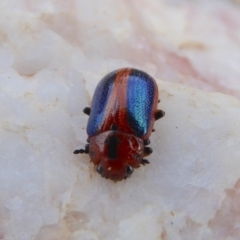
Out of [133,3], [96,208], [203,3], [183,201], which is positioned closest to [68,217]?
[96,208]

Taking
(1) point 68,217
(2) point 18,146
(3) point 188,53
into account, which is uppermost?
(3) point 188,53

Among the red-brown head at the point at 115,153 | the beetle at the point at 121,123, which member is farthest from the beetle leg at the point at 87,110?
the red-brown head at the point at 115,153

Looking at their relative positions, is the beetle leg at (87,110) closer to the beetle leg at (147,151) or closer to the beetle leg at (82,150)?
the beetle leg at (82,150)

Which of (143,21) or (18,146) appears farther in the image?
(143,21)

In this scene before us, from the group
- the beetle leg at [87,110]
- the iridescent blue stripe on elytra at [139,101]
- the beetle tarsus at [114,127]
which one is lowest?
the beetle leg at [87,110]

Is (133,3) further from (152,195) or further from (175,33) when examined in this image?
(152,195)

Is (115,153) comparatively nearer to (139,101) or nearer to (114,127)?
(114,127)

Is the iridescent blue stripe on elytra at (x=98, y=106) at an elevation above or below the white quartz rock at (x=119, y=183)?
above

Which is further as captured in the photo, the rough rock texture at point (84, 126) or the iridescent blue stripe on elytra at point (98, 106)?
the iridescent blue stripe on elytra at point (98, 106)
